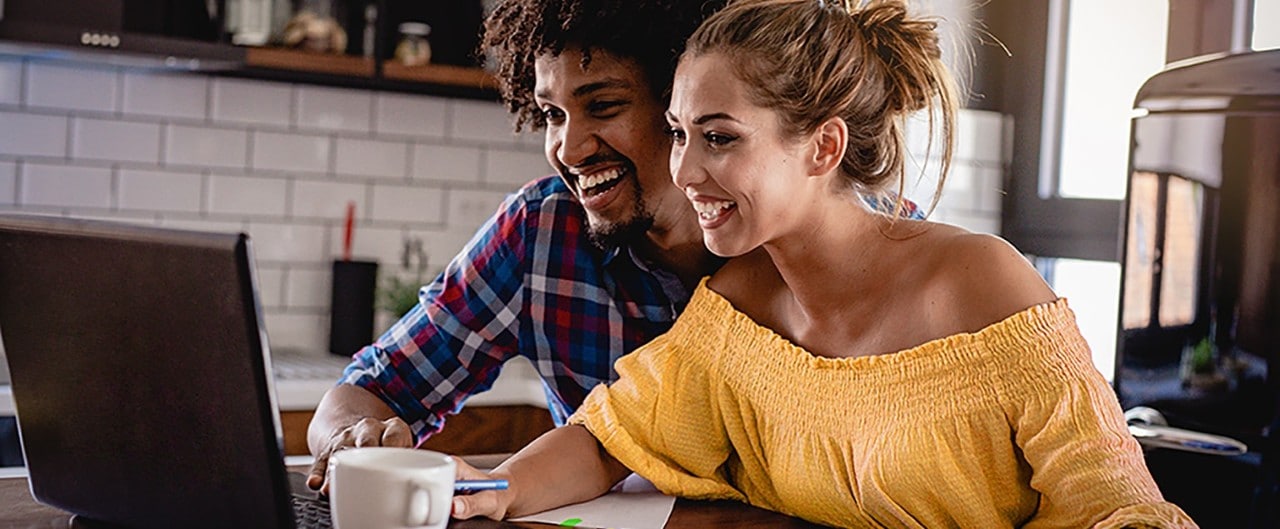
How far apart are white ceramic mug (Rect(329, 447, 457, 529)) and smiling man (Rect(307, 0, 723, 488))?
0.40 m

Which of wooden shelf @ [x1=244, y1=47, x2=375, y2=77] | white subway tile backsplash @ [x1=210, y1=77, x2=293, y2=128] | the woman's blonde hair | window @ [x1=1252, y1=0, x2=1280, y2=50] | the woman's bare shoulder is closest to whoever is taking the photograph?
the woman's bare shoulder

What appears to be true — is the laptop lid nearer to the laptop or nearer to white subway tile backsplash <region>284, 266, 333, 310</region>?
the laptop

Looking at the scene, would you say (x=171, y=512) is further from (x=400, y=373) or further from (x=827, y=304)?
(x=400, y=373)

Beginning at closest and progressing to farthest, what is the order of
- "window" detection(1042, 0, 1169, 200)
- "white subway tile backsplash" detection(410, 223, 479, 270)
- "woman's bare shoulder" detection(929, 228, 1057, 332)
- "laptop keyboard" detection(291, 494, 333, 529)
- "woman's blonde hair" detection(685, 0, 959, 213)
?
"laptop keyboard" detection(291, 494, 333, 529), "woman's bare shoulder" detection(929, 228, 1057, 332), "woman's blonde hair" detection(685, 0, 959, 213), "window" detection(1042, 0, 1169, 200), "white subway tile backsplash" detection(410, 223, 479, 270)

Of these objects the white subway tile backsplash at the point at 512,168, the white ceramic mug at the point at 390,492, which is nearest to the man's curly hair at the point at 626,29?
the white ceramic mug at the point at 390,492

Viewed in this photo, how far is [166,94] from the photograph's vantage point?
298cm

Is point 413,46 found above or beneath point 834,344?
above

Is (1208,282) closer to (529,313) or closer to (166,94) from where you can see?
(529,313)

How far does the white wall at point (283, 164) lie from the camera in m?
2.90

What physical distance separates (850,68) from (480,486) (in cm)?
56

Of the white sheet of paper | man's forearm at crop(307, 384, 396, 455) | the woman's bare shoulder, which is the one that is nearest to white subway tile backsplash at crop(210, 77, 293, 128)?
man's forearm at crop(307, 384, 396, 455)

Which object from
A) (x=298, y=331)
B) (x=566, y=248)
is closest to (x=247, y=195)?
(x=298, y=331)

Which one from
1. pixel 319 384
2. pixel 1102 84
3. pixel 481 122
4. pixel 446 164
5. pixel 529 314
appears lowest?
pixel 319 384

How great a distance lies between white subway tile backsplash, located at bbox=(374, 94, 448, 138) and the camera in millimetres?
3191
